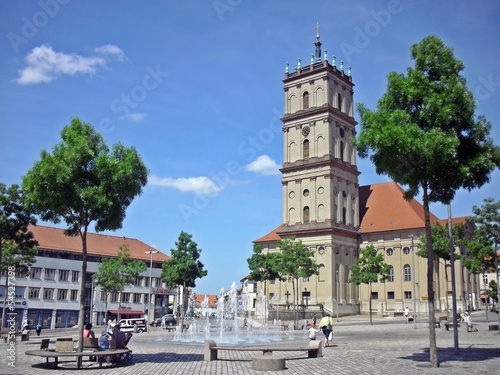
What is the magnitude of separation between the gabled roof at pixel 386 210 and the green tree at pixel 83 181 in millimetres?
59195

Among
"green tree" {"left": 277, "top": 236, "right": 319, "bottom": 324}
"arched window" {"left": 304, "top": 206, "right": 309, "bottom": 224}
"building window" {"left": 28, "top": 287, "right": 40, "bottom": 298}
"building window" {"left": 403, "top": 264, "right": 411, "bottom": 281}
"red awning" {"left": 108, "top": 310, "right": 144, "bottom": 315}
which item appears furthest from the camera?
"red awning" {"left": 108, "top": 310, "right": 144, "bottom": 315}

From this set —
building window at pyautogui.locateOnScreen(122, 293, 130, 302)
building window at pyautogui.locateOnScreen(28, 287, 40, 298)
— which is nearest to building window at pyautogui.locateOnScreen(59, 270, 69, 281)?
building window at pyautogui.locateOnScreen(28, 287, 40, 298)

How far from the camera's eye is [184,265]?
5934 cm

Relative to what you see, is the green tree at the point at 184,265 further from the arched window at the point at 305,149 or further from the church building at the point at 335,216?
the arched window at the point at 305,149

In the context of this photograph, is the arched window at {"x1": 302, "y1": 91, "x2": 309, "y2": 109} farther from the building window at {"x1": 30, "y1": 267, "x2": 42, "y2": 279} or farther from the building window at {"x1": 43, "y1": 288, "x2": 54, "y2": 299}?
the building window at {"x1": 43, "y1": 288, "x2": 54, "y2": 299}

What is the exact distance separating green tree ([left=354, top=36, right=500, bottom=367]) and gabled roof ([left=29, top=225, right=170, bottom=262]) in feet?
184

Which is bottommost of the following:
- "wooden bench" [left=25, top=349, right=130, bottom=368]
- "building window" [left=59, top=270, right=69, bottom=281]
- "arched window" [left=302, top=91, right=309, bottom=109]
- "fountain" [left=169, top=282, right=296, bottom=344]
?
"fountain" [left=169, top=282, right=296, bottom=344]

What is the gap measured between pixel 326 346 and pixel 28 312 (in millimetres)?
54163

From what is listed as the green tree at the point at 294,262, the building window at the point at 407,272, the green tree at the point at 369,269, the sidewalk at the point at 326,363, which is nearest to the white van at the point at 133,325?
the green tree at the point at 294,262

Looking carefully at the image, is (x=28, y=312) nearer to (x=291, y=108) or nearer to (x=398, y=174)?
(x=291, y=108)

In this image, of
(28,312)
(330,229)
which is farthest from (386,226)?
(28,312)

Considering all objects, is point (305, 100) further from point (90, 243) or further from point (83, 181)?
point (83, 181)

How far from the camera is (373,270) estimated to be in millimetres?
51469

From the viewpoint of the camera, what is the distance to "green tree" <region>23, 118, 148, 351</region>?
1947 cm
